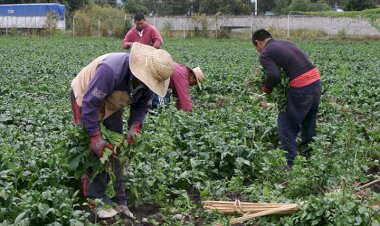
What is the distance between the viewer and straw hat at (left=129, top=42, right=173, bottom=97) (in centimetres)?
495

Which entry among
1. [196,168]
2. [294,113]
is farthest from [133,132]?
[294,113]

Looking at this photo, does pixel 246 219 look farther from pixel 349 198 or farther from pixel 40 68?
pixel 40 68

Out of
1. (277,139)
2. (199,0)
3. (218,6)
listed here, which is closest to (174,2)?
(199,0)

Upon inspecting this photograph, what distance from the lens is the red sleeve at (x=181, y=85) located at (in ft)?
29.3

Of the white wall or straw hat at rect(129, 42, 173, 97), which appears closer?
straw hat at rect(129, 42, 173, 97)

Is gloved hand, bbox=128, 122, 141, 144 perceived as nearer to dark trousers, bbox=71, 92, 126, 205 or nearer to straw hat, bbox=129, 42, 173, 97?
dark trousers, bbox=71, 92, 126, 205

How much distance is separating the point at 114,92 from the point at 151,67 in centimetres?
43

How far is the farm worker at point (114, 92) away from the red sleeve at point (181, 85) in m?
3.34

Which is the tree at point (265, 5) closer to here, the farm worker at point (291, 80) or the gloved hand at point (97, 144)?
the farm worker at point (291, 80)

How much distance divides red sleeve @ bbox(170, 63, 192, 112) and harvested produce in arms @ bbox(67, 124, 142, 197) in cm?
358

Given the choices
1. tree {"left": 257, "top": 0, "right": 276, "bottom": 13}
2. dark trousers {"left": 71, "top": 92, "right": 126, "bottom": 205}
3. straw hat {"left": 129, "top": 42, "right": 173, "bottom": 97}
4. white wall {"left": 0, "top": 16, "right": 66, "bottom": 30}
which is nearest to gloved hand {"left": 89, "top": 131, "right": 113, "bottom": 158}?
dark trousers {"left": 71, "top": 92, "right": 126, "bottom": 205}

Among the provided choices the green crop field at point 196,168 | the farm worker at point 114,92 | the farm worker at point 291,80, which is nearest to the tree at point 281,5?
the green crop field at point 196,168

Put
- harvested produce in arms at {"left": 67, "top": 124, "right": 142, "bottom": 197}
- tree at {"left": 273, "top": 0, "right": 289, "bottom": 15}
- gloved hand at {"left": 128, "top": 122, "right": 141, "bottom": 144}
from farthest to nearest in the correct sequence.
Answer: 1. tree at {"left": 273, "top": 0, "right": 289, "bottom": 15}
2. gloved hand at {"left": 128, "top": 122, "right": 141, "bottom": 144}
3. harvested produce in arms at {"left": 67, "top": 124, "right": 142, "bottom": 197}

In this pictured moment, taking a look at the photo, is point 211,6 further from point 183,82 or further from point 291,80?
point 291,80
